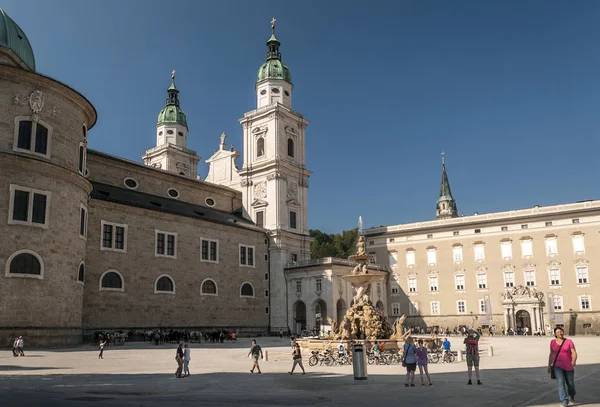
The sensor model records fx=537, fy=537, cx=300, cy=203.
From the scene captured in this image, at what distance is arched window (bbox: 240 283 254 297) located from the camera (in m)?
49.5

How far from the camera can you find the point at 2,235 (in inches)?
1112

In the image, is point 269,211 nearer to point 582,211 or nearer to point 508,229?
point 508,229

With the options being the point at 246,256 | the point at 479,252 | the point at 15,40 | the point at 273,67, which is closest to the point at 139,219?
the point at 246,256

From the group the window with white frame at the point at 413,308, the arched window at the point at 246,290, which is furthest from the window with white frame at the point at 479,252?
the arched window at the point at 246,290

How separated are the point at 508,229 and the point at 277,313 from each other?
995 inches

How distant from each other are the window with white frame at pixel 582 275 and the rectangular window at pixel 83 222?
4430 centimetres

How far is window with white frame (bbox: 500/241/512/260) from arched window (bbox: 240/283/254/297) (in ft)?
85.5

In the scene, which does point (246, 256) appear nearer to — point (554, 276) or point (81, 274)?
point (81, 274)

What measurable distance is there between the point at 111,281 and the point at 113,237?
3135 millimetres

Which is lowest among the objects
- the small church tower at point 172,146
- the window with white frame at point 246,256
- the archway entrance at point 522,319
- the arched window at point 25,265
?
the archway entrance at point 522,319

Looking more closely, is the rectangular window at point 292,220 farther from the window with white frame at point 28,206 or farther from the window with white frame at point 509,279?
the window with white frame at point 28,206

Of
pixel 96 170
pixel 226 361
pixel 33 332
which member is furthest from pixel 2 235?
pixel 96 170

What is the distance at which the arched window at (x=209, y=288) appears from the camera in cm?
4522

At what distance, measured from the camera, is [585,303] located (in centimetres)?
5100
